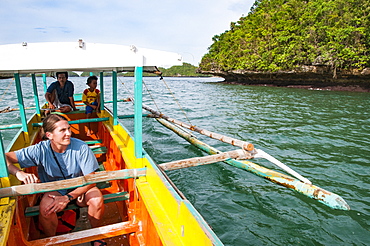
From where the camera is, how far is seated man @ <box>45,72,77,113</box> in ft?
19.7

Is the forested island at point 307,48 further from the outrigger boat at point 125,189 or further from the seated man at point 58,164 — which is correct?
the seated man at point 58,164

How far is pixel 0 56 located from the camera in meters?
1.79

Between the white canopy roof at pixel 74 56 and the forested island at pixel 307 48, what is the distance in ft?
94.7

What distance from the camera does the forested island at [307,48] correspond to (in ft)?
84.4

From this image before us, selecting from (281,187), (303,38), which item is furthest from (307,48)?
(281,187)

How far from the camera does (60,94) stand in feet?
20.4

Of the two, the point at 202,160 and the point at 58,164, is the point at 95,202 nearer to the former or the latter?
the point at 58,164

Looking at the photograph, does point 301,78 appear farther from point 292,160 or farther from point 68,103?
point 68,103

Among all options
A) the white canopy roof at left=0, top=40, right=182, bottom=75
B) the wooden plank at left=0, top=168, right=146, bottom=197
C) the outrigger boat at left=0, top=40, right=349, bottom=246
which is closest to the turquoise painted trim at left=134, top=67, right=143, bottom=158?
the outrigger boat at left=0, top=40, right=349, bottom=246

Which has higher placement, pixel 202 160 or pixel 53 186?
pixel 53 186

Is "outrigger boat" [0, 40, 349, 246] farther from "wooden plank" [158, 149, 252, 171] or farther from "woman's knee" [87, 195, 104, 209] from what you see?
"woman's knee" [87, 195, 104, 209]

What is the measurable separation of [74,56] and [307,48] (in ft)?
112

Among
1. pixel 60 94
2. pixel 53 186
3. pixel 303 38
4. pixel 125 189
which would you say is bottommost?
pixel 125 189

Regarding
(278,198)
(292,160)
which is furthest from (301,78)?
(278,198)
